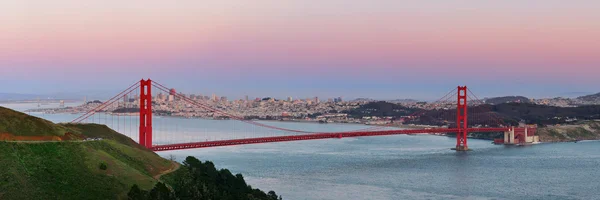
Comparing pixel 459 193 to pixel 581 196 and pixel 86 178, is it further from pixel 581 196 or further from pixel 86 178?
pixel 86 178

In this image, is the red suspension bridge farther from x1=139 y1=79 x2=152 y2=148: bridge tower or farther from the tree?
the tree

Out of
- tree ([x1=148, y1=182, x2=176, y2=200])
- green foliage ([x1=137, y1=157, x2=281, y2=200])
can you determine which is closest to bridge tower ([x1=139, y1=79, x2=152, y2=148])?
green foliage ([x1=137, y1=157, x2=281, y2=200])

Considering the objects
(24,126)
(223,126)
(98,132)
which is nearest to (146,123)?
(98,132)

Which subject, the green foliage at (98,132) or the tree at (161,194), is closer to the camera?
the tree at (161,194)

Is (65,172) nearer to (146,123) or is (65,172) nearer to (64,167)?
(64,167)

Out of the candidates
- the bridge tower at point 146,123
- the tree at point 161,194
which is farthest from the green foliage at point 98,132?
the tree at point 161,194

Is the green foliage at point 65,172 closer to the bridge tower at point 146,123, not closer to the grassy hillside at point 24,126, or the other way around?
the grassy hillside at point 24,126
